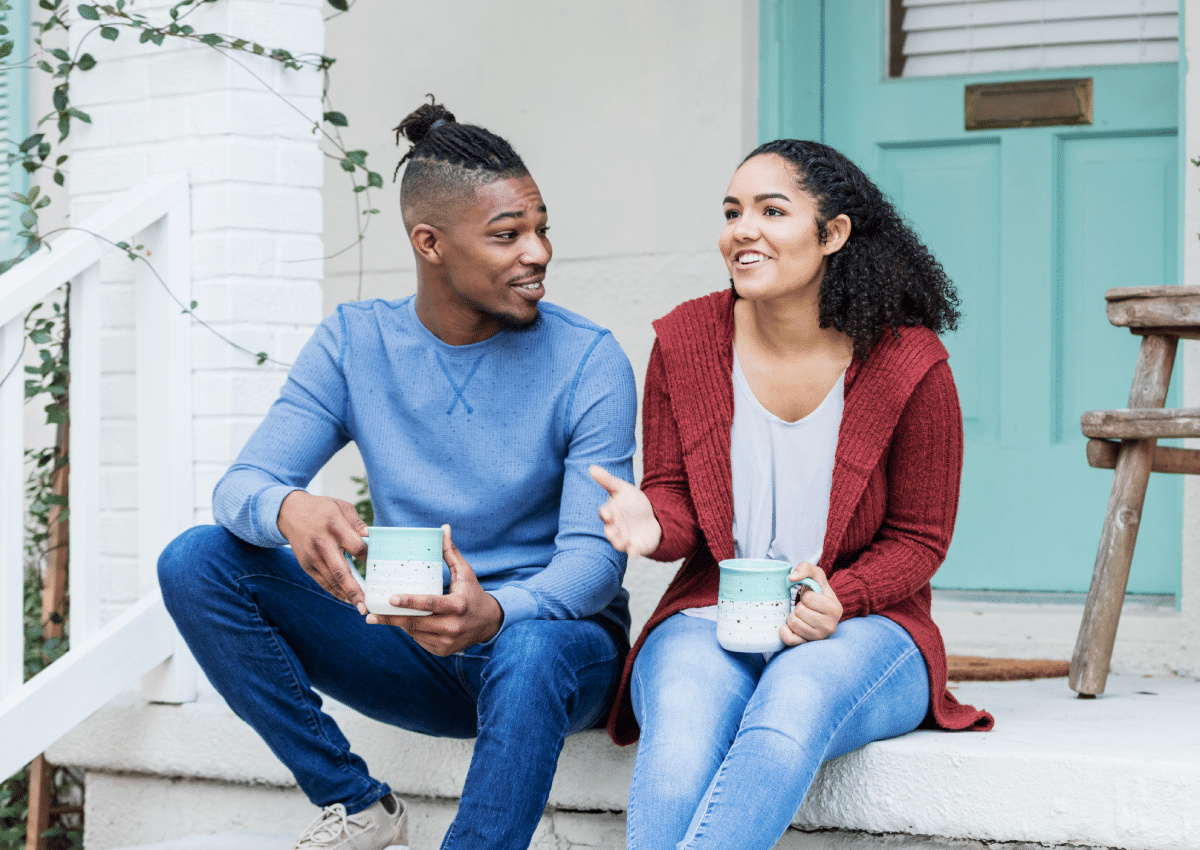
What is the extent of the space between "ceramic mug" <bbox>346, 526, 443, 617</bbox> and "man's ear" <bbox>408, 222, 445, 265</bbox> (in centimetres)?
56

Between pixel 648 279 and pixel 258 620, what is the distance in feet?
5.38

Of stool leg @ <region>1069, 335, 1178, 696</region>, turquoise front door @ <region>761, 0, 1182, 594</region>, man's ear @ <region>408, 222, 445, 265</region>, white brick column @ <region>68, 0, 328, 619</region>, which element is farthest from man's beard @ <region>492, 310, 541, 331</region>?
turquoise front door @ <region>761, 0, 1182, 594</region>

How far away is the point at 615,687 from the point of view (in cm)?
204

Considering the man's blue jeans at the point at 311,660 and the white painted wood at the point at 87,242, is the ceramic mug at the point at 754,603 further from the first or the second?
the white painted wood at the point at 87,242

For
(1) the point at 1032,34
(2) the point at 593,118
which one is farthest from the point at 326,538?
(1) the point at 1032,34

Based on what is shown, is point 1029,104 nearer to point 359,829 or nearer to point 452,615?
point 452,615

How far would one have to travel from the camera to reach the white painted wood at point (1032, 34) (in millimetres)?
3102

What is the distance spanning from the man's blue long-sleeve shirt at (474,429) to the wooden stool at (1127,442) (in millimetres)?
824

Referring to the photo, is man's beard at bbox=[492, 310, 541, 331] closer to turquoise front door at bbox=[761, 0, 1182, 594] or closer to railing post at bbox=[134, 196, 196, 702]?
railing post at bbox=[134, 196, 196, 702]


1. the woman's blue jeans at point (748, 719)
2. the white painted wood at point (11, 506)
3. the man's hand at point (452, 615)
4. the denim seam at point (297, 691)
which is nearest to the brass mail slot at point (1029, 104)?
the woman's blue jeans at point (748, 719)

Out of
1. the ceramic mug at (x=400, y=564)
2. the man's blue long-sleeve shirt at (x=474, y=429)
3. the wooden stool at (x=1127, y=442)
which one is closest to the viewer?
the ceramic mug at (x=400, y=564)

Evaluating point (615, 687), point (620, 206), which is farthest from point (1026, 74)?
point (615, 687)

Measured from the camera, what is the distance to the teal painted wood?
3.26 metres

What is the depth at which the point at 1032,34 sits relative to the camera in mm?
3193
